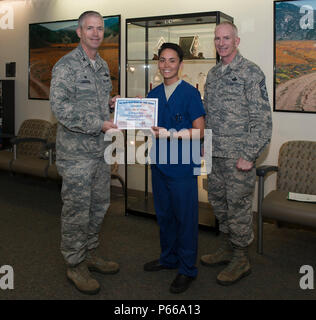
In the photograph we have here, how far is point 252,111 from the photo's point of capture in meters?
2.74

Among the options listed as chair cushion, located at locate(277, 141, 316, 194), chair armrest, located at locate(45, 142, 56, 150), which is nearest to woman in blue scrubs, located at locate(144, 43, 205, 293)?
chair cushion, located at locate(277, 141, 316, 194)

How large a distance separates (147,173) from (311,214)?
1.95 meters

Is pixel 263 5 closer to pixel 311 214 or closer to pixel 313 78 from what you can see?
pixel 313 78

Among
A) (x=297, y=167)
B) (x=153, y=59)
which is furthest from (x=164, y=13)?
(x=297, y=167)

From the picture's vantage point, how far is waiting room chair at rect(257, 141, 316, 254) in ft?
10.7

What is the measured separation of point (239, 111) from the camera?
2.81 meters

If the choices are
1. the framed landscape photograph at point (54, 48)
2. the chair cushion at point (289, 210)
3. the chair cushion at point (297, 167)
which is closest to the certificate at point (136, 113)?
the chair cushion at point (289, 210)

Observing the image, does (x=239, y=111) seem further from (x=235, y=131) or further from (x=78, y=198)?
(x=78, y=198)

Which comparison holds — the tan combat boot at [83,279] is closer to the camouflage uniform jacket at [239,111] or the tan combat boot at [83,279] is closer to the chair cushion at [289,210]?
the camouflage uniform jacket at [239,111]

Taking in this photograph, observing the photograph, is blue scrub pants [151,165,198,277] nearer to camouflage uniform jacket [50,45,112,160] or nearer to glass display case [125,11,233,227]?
camouflage uniform jacket [50,45,112,160]

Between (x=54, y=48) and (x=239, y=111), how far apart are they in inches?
152

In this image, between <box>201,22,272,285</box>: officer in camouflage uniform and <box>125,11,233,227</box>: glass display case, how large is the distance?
942 millimetres

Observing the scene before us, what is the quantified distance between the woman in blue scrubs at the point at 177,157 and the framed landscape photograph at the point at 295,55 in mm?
1728

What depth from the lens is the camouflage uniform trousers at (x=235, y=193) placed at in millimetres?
2859
